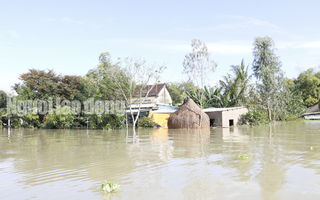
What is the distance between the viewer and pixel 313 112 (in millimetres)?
35562

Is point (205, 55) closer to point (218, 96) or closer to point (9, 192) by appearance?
point (218, 96)

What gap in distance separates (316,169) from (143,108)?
2311cm

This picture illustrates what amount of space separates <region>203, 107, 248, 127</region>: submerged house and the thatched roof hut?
1.17 m

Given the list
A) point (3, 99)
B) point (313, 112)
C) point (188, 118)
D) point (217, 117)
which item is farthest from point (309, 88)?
point (3, 99)

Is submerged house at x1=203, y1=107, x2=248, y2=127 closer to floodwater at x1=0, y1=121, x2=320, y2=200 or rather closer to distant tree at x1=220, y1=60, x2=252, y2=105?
distant tree at x1=220, y1=60, x2=252, y2=105

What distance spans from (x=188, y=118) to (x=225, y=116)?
11.3 feet

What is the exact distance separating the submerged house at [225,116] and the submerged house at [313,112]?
559 inches

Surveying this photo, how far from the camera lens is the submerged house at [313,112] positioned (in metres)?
33.3

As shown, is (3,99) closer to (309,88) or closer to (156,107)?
(156,107)

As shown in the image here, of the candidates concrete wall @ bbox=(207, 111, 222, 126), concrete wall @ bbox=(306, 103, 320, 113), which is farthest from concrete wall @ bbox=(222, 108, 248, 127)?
concrete wall @ bbox=(306, 103, 320, 113)

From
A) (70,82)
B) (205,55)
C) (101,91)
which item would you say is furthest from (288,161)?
(70,82)

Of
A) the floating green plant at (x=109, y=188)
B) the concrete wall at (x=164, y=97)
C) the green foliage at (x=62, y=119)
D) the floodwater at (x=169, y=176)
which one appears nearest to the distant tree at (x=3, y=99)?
the green foliage at (x=62, y=119)

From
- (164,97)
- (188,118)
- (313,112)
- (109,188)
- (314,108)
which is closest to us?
(109,188)

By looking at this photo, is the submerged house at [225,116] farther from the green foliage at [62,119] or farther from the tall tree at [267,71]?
the green foliage at [62,119]
